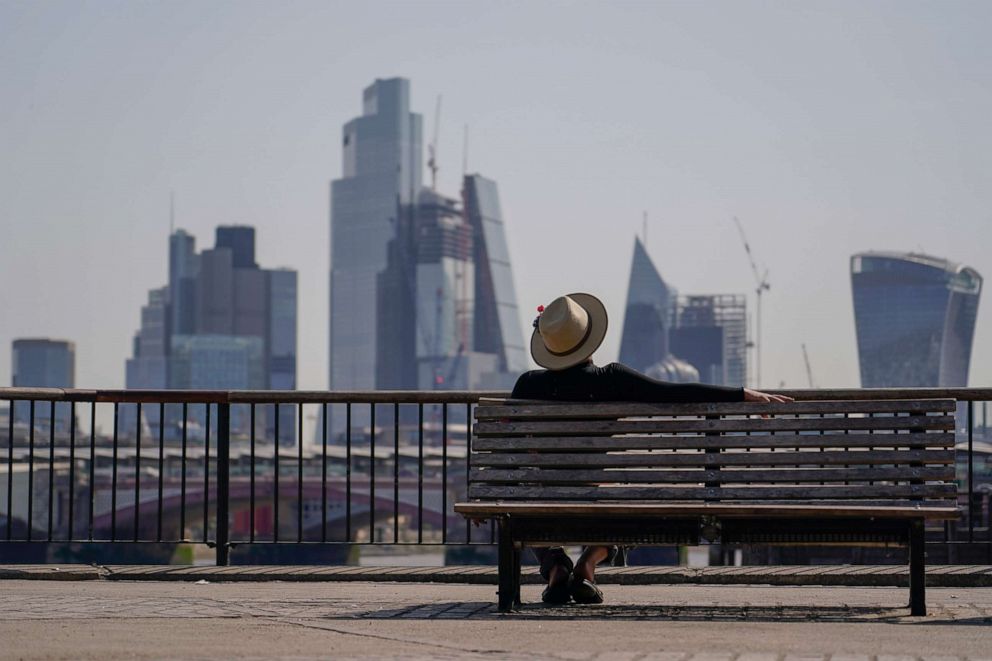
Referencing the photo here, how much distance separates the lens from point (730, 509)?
6707 millimetres

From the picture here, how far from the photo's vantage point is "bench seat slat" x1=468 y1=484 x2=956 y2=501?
671cm

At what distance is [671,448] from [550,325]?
76 centimetres

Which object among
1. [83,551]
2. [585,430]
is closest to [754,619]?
[585,430]

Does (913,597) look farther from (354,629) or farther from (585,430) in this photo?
(354,629)

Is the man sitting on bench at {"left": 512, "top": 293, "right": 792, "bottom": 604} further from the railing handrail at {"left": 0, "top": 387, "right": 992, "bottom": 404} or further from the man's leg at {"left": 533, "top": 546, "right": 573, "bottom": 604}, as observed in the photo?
the railing handrail at {"left": 0, "top": 387, "right": 992, "bottom": 404}

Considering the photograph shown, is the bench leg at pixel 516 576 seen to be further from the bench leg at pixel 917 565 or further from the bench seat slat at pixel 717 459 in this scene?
the bench leg at pixel 917 565

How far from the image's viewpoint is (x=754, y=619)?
666 centimetres

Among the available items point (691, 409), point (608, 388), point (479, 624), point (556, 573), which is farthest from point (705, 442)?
point (479, 624)

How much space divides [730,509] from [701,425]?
48cm

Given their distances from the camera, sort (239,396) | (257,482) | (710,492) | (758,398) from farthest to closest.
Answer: (257,482)
(239,396)
(758,398)
(710,492)

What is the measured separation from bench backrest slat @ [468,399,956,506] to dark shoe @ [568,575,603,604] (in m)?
0.42

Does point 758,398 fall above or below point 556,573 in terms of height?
above

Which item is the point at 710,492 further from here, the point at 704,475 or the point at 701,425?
the point at 701,425

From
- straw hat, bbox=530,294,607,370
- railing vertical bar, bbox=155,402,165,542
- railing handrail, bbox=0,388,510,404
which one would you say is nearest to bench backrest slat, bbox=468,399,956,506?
straw hat, bbox=530,294,607,370
